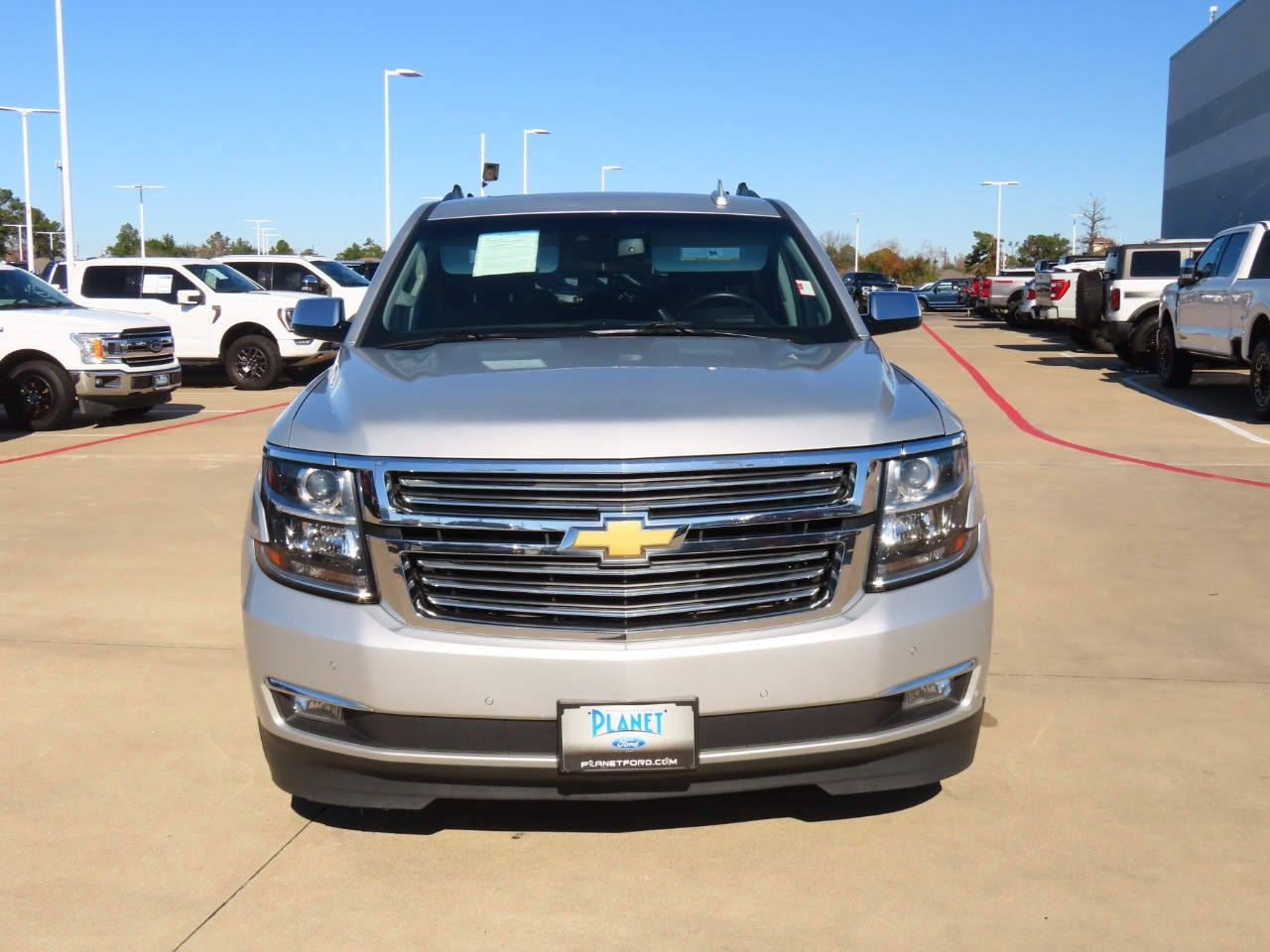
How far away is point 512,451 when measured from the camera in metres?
3.23

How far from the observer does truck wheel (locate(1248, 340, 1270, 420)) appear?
13.6m

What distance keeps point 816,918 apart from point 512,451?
4.40 feet

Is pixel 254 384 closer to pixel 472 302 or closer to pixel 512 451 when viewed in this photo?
pixel 472 302

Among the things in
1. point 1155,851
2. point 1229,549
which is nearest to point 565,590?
point 1155,851

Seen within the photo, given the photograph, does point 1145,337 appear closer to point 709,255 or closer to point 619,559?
point 709,255

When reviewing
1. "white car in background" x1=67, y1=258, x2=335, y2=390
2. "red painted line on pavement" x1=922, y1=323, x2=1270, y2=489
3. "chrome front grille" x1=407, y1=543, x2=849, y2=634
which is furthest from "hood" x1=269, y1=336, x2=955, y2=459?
"white car in background" x1=67, y1=258, x2=335, y2=390

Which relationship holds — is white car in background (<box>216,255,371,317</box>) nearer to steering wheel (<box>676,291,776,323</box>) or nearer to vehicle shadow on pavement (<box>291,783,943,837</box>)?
steering wheel (<box>676,291,776,323</box>)

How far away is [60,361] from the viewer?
558 inches

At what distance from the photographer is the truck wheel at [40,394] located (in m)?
14.1

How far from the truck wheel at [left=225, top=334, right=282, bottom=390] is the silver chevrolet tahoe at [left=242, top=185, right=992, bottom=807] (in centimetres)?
1619

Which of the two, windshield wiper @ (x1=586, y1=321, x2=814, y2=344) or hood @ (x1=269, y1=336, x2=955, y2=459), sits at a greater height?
windshield wiper @ (x1=586, y1=321, x2=814, y2=344)

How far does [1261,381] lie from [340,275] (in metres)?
13.8

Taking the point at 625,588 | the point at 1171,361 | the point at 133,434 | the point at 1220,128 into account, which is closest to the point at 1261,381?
the point at 1171,361

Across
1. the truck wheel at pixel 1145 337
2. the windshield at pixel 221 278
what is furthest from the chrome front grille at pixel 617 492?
the truck wheel at pixel 1145 337
